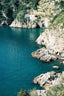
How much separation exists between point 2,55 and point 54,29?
33.5 meters

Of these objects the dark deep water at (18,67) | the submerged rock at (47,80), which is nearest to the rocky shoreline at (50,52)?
the submerged rock at (47,80)

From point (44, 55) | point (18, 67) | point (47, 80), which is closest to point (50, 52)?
point (44, 55)

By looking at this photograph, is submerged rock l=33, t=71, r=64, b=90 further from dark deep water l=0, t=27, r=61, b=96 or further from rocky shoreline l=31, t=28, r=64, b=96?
dark deep water l=0, t=27, r=61, b=96

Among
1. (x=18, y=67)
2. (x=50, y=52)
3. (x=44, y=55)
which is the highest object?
(x=50, y=52)

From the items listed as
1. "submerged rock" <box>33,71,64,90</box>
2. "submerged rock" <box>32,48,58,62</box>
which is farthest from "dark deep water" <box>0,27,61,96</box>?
"submerged rock" <box>32,48,58,62</box>

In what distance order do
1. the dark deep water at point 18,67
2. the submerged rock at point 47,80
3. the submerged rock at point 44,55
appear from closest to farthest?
the submerged rock at point 47,80
the dark deep water at point 18,67
the submerged rock at point 44,55

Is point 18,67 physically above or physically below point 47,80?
above

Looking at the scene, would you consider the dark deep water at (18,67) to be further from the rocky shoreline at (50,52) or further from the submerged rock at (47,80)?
the rocky shoreline at (50,52)

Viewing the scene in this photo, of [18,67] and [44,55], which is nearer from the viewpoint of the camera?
[18,67]

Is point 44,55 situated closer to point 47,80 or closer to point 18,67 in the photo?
point 18,67

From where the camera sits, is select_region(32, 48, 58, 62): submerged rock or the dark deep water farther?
select_region(32, 48, 58, 62): submerged rock

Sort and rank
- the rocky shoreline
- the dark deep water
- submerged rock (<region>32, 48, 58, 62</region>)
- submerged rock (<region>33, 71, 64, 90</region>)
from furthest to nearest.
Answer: submerged rock (<region>32, 48, 58, 62</region>)
the rocky shoreline
the dark deep water
submerged rock (<region>33, 71, 64, 90</region>)

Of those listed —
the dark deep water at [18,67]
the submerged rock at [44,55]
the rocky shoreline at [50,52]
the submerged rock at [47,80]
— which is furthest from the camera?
the submerged rock at [44,55]

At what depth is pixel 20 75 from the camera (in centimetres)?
7575
